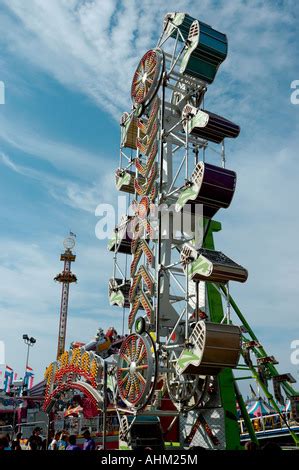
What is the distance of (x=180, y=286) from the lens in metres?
21.3

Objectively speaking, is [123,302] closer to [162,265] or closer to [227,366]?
[162,265]

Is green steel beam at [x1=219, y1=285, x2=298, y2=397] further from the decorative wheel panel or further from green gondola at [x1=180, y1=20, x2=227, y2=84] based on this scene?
green gondola at [x1=180, y1=20, x2=227, y2=84]

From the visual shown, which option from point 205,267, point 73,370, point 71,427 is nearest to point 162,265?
point 205,267

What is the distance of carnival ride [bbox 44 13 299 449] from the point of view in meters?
18.8

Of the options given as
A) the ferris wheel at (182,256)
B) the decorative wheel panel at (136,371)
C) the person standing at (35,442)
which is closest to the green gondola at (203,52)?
the ferris wheel at (182,256)

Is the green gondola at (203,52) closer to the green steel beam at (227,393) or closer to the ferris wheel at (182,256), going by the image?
the ferris wheel at (182,256)

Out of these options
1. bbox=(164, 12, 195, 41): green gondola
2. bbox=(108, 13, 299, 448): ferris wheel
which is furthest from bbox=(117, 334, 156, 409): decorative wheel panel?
bbox=(164, 12, 195, 41): green gondola

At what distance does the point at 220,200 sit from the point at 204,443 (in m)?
10.2

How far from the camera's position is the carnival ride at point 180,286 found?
18.8 meters

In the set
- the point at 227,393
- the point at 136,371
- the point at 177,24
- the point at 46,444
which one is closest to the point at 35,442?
the point at 46,444

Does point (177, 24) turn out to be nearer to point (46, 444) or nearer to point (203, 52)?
point (203, 52)

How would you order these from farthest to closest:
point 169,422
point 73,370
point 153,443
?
point 73,370, point 169,422, point 153,443

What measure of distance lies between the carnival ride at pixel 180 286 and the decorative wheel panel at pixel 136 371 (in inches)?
1.8

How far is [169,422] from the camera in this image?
22500 millimetres
